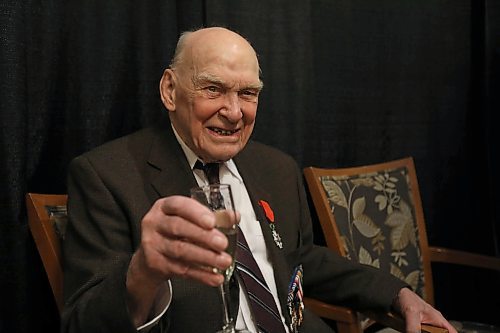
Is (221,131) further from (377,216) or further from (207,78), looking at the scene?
(377,216)

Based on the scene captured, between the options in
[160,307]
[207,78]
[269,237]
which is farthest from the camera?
[269,237]

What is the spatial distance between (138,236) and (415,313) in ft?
2.53

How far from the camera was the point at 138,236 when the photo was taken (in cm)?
137

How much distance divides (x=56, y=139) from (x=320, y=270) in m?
0.85

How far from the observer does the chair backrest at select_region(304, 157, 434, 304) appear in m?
2.04

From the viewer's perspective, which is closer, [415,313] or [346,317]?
[415,313]

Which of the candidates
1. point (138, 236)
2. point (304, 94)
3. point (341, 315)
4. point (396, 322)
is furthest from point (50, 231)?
point (304, 94)

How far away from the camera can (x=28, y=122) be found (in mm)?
1614

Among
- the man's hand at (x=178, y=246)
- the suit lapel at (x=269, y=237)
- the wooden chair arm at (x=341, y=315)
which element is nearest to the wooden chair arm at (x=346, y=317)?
the wooden chair arm at (x=341, y=315)

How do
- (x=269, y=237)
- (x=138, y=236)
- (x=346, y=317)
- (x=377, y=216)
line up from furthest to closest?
(x=377, y=216) → (x=346, y=317) → (x=269, y=237) → (x=138, y=236)

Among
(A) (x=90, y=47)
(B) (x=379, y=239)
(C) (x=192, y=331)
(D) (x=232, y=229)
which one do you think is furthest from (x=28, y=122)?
(B) (x=379, y=239)

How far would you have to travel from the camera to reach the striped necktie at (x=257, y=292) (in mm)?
1432

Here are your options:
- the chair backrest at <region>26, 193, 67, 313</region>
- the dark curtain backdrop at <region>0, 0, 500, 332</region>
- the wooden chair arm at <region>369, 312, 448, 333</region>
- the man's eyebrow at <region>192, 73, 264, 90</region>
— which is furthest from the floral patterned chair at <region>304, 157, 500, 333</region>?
the chair backrest at <region>26, 193, 67, 313</region>

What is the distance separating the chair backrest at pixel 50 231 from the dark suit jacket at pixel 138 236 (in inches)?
3.7
